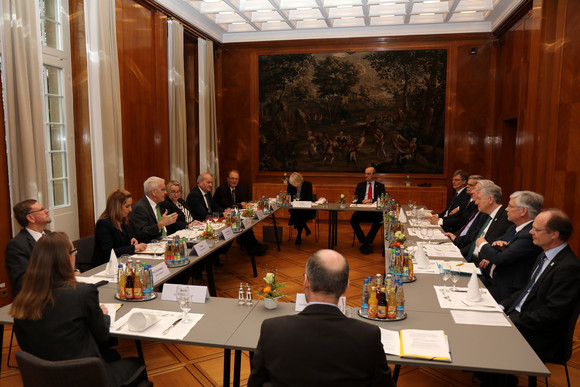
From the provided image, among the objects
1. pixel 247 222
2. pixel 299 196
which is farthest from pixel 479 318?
pixel 299 196

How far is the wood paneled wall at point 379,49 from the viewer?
10672 millimetres

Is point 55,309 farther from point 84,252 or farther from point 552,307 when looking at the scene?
point 552,307

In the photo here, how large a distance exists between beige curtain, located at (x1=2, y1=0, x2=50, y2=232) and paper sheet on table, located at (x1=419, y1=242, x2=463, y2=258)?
4462 millimetres

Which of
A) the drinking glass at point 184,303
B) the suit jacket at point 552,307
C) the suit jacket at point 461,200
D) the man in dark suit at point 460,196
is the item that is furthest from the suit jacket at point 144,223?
the suit jacket at point 461,200

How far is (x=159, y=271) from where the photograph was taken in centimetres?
382

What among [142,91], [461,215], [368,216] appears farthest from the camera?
[368,216]

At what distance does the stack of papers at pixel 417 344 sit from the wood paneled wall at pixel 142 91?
6.06 m

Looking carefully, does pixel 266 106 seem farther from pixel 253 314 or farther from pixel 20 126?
pixel 253 314

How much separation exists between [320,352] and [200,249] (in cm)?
309

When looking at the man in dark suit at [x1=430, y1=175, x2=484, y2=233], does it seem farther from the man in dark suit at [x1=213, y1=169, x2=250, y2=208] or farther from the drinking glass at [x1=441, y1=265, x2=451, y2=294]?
the man in dark suit at [x1=213, y1=169, x2=250, y2=208]

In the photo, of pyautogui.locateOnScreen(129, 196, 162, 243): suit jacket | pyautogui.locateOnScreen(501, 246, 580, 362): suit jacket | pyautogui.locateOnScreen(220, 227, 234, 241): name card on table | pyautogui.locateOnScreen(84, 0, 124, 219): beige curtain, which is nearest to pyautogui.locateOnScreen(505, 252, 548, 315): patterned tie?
pyautogui.locateOnScreen(501, 246, 580, 362): suit jacket

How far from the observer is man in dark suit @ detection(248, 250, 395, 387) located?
6.00ft

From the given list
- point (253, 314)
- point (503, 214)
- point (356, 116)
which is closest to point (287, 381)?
point (253, 314)

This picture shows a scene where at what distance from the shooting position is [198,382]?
12.2 ft
